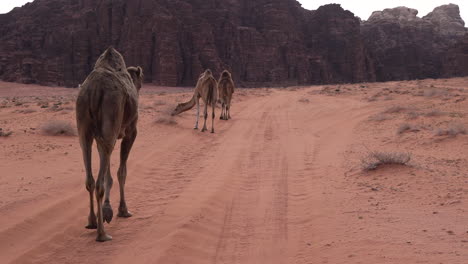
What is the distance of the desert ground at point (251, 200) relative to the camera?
4.75 m

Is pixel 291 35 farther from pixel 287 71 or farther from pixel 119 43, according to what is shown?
pixel 119 43

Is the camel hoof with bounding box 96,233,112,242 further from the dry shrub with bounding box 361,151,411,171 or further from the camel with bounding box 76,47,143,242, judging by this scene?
the dry shrub with bounding box 361,151,411,171

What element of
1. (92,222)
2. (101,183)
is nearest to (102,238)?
(92,222)

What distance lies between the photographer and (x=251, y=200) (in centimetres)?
688

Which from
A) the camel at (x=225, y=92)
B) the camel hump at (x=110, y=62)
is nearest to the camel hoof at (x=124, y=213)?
the camel hump at (x=110, y=62)

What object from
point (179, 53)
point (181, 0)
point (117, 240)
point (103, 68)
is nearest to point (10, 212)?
point (117, 240)

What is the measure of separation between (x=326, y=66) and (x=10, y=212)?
113 m

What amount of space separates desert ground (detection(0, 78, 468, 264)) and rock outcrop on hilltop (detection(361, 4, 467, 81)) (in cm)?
11475

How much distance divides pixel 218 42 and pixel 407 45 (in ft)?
195

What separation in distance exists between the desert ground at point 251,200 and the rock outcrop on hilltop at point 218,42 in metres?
78.8

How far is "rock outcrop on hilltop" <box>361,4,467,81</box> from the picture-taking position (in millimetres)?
117625

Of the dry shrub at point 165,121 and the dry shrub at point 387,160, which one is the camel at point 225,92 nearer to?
the dry shrub at point 165,121

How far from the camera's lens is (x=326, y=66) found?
113 m

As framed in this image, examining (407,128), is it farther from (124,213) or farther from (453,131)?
(124,213)
